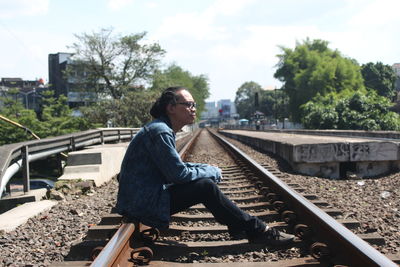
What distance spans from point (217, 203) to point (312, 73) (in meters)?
57.3

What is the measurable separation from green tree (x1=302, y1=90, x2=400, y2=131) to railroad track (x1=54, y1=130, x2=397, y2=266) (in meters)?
29.9

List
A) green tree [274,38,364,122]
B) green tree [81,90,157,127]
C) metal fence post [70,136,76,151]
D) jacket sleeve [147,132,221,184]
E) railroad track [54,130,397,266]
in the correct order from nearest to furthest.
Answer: railroad track [54,130,397,266] < jacket sleeve [147,132,221,184] < metal fence post [70,136,76,151] < green tree [81,90,157,127] < green tree [274,38,364,122]

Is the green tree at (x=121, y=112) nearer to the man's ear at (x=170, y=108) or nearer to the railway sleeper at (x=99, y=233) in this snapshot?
the railway sleeper at (x=99, y=233)

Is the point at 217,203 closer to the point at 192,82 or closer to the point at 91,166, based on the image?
the point at 91,166

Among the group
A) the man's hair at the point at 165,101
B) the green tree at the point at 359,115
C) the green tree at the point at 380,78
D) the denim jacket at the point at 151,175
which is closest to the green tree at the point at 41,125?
the man's hair at the point at 165,101

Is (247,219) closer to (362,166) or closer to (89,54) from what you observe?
(362,166)

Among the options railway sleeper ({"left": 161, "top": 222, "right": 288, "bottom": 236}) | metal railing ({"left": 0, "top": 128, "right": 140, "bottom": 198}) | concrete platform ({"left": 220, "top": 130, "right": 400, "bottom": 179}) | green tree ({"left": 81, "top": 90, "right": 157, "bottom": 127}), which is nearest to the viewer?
railway sleeper ({"left": 161, "top": 222, "right": 288, "bottom": 236})

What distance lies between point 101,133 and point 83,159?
17.1 ft

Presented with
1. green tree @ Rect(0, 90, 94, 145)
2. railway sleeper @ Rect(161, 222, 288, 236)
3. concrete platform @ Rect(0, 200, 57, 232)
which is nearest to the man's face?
railway sleeper @ Rect(161, 222, 288, 236)

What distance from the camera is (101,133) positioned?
13125 millimetres

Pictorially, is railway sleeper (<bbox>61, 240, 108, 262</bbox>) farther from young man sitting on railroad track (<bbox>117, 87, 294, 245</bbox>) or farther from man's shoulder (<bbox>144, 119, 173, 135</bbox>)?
man's shoulder (<bbox>144, 119, 173, 135</bbox>)

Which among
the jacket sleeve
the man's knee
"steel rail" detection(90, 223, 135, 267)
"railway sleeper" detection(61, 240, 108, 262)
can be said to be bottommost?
"railway sleeper" detection(61, 240, 108, 262)

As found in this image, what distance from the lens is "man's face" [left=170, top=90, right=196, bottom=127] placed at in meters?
3.41

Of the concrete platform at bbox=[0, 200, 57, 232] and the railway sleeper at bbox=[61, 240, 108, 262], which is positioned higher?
the railway sleeper at bbox=[61, 240, 108, 262]
